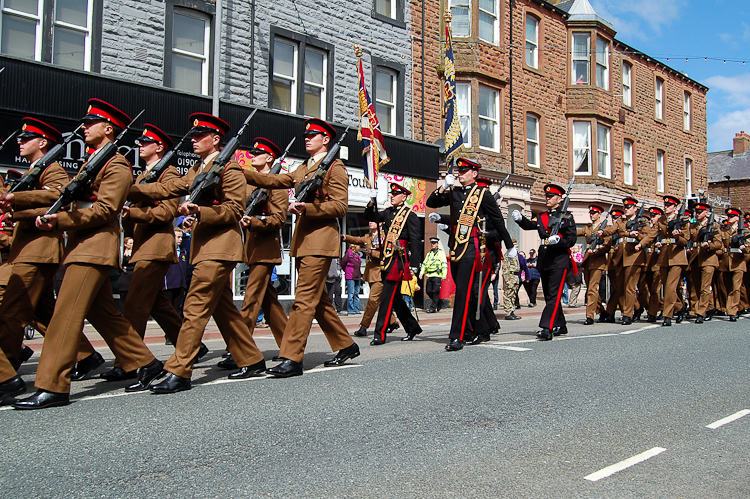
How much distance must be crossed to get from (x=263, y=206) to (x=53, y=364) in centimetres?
262

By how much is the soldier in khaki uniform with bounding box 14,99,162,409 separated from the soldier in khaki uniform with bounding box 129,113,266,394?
42cm

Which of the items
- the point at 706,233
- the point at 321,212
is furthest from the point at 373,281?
the point at 706,233

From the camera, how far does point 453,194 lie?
874 cm

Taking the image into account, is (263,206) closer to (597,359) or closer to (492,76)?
(597,359)

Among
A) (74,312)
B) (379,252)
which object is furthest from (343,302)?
(74,312)

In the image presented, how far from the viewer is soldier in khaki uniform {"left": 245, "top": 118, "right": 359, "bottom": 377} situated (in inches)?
246

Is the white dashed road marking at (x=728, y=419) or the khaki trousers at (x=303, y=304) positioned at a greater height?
the khaki trousers at (x=303, y=304)

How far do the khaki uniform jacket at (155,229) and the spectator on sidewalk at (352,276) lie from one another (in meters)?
9.75

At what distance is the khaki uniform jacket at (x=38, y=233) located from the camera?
5.46 metres

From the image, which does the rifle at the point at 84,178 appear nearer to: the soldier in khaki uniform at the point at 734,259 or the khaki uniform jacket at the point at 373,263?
the khaki uniform jacket at the point at 373,263

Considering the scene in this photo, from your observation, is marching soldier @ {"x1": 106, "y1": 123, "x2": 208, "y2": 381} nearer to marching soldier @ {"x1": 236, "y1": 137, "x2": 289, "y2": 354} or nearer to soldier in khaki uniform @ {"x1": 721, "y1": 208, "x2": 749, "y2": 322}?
marching soldier @ {"x1": 236, "y1": 137, "x2": 289, "y2": 354}

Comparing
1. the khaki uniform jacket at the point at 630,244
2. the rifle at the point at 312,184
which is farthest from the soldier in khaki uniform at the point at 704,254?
the rifle at the point at 312,184

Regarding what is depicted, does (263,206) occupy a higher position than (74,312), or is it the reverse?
(263,206)

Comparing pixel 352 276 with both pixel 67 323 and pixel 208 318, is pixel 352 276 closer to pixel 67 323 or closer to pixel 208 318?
pixel 208 318
